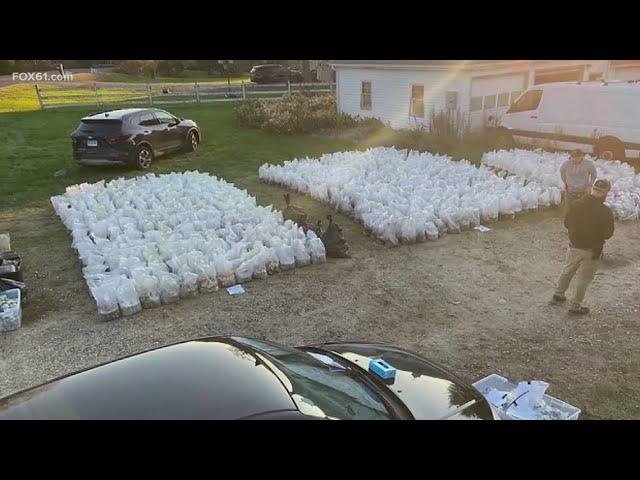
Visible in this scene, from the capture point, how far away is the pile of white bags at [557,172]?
29.1 feet

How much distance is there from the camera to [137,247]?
7.09 meters

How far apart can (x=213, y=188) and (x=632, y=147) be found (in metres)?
10.2

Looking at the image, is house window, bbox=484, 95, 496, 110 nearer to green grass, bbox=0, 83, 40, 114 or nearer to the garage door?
the garage door

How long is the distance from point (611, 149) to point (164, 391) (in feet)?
42.1

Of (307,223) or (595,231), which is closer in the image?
(595,231)

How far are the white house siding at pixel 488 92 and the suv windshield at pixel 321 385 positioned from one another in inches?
552

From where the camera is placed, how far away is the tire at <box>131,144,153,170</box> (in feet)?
40.9

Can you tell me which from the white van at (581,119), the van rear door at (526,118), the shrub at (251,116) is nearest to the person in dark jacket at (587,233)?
A: the white van at (581,119)

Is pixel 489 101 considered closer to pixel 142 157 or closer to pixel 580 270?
pixel 142 157

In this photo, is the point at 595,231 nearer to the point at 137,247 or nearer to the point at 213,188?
the point at 137,247

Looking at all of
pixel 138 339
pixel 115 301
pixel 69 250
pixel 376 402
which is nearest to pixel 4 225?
pixel 69 250

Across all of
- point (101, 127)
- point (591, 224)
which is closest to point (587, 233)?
point (591, 224)

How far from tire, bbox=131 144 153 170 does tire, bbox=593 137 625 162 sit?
1169 centimetres

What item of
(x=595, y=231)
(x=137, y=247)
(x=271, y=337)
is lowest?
(x=271, y=337)
